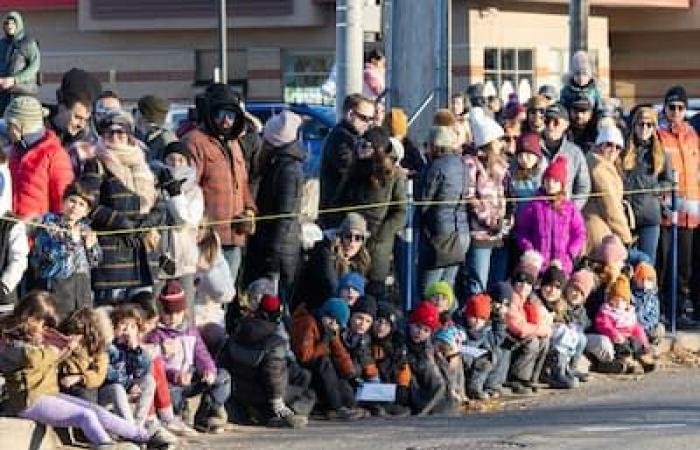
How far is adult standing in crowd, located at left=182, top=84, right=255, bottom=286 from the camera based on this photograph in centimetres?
1206

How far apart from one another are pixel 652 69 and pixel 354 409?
34.8m

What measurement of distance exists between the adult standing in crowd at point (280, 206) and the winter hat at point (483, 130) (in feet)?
6.39

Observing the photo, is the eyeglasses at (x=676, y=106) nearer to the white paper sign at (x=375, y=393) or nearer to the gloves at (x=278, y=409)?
the white paper sign at (x=375, y=393)

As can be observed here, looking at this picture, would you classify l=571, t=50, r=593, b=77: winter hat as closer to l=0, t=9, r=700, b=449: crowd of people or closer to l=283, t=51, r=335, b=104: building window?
l=0, t=9, r=700, b=449: crowd of people

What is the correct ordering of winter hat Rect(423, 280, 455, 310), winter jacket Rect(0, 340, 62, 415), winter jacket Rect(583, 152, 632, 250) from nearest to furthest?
1. winter jacket Rect(0, 340, 62, 415)
2. winter hat Rect(423, 280, 455, 310)
3. winter jacket Rect(583, 152, 632, 250)

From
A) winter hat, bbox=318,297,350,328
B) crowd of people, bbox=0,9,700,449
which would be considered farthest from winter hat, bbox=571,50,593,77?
winter hat, bbox=318,297,350,328

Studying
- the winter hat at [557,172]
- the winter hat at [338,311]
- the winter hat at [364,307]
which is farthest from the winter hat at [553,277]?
the winter hat at [338,311]

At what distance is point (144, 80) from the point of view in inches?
1731

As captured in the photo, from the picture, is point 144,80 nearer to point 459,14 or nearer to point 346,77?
point 459,14

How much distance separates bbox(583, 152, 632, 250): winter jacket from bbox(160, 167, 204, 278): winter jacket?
4431 millimetres

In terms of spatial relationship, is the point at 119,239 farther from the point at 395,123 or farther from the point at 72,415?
the point at 395,123

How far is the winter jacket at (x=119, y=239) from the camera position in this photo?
35.7 feet

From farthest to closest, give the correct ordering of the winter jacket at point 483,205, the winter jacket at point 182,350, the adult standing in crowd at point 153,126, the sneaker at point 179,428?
the winter jacket at point 483,205
the adult standing in crowd at point 153,126
the winter jacket at point 182,350
the sneaker at point 179,428

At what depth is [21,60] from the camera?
50.4 feet
